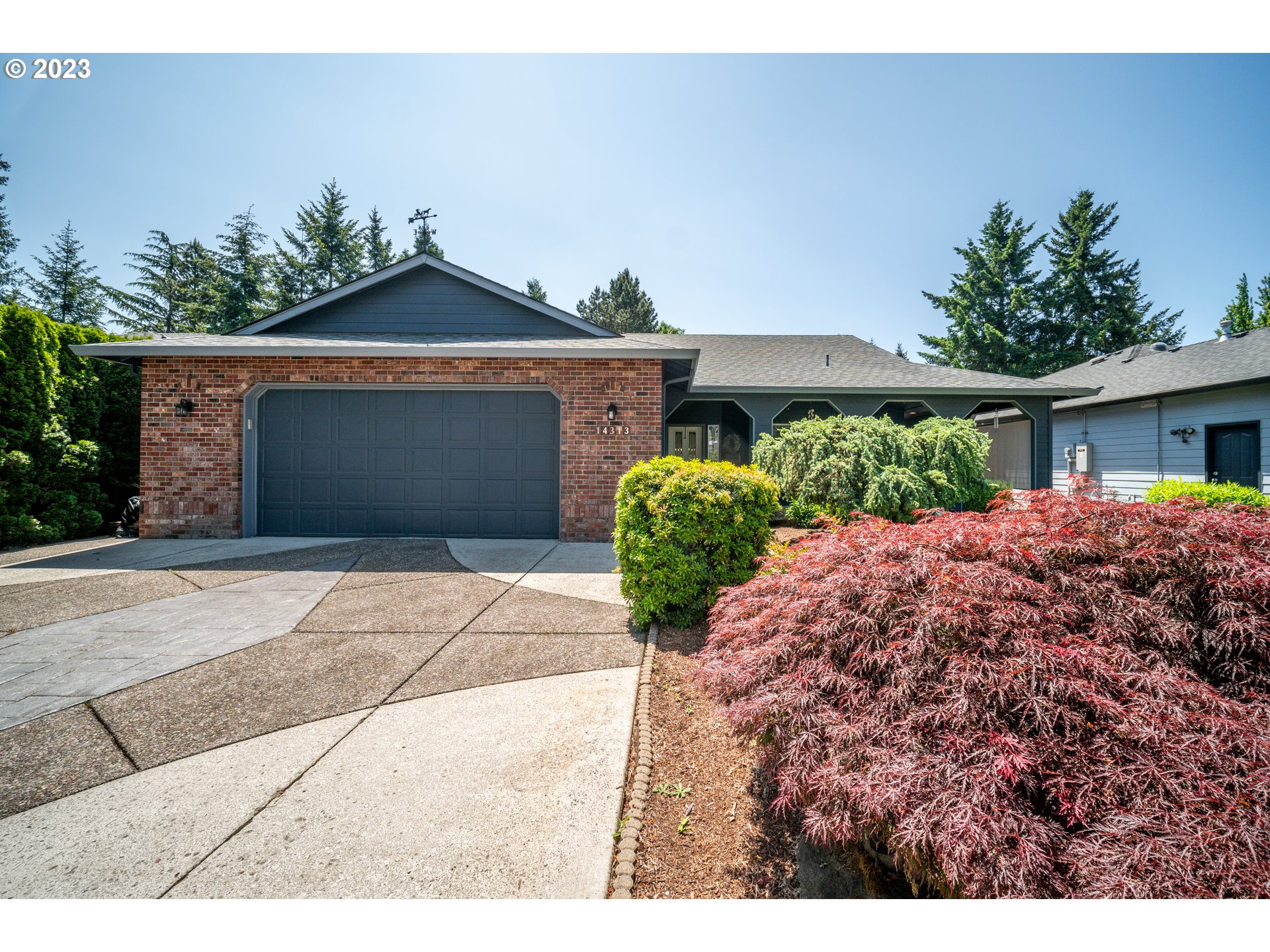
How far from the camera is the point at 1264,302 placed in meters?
20.7

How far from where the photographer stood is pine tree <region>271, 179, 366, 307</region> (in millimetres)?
29375

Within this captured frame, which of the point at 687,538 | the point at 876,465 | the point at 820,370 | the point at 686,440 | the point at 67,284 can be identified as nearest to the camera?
the point at 687,538

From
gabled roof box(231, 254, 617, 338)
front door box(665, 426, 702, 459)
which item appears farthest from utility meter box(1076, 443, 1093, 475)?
gabled roof box(231, 254, 617, 338)

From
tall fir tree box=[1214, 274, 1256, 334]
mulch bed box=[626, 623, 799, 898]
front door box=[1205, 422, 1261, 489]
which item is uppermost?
tall fir tree box=[1214, 274, 1256, 334]

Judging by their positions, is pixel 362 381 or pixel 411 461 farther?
pixel 411 461

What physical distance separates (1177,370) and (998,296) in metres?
17.2

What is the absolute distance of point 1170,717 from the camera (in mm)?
1390

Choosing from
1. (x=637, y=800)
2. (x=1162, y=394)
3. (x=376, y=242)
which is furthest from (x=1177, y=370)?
(x=376, y=242)

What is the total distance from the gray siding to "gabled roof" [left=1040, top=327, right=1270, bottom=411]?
31cm

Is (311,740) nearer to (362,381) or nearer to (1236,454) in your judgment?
(362,381)

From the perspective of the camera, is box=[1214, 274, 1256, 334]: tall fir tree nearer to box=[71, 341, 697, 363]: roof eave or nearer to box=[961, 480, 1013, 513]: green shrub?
box=[961, 480, 1013, 513]: green shrub

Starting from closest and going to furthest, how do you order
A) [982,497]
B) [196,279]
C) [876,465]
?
[876,465], [982,497], [196,279]

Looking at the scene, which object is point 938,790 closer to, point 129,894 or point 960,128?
point 129,894

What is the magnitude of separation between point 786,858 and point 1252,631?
5.71 ft
